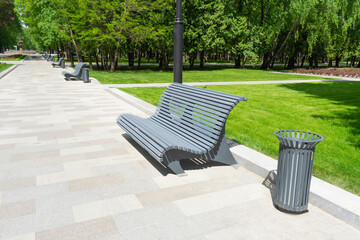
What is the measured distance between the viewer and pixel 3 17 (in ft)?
191

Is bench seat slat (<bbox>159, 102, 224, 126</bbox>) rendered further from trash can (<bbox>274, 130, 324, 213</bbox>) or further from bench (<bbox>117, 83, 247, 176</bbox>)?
trash can (<bbox>274, 130, 324, 213</bbox>)

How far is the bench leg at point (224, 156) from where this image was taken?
4.41 metres

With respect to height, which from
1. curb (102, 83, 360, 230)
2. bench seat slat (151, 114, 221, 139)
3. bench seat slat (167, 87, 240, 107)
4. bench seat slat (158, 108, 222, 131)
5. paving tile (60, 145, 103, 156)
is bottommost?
paving tile (60, 145, 103, 156)

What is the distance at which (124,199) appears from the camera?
137 inches

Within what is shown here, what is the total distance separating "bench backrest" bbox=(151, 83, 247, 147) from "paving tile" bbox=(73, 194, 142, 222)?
1.37 metres

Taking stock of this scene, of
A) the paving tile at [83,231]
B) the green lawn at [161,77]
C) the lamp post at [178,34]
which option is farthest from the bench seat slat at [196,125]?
the green lawn at [161,77]

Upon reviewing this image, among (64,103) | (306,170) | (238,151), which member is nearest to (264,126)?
(238,151)

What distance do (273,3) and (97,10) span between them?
63.9ft

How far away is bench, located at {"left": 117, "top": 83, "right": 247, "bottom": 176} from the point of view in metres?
4.04

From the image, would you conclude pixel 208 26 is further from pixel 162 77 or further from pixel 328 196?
pixel 328 196

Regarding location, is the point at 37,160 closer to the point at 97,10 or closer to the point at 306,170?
the point at 306,170

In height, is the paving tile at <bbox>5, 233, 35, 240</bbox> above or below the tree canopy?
below

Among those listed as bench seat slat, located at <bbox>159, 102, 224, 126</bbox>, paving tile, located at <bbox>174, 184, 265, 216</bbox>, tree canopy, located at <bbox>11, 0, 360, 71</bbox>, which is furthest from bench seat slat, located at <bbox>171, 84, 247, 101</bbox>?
tree canopy, located at <bbox>11, 0, 360, 71</bbox>

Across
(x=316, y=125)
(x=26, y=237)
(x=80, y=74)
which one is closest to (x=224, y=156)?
(x=26, y=237)
